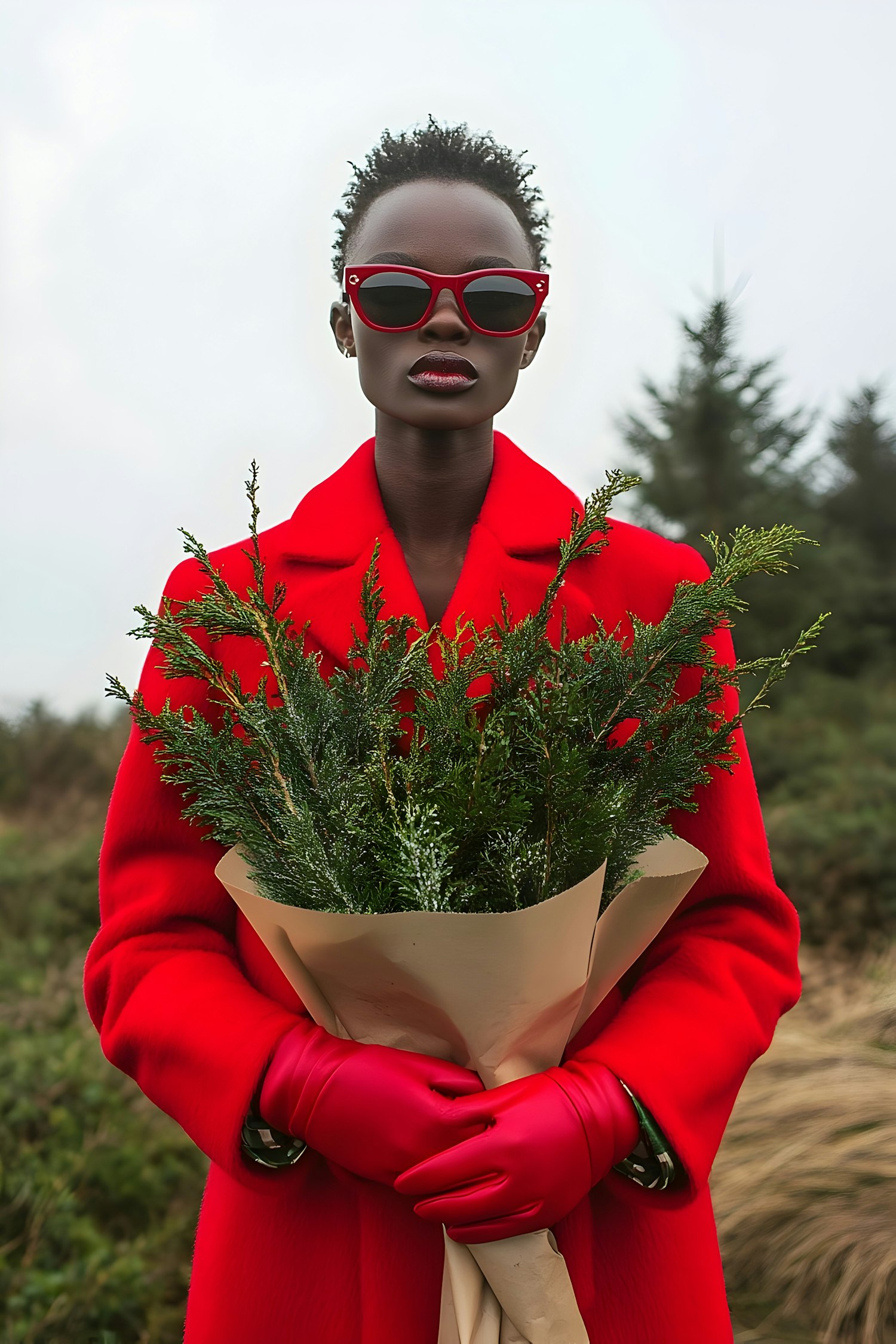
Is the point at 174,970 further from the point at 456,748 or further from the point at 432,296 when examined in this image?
the point at 432,296

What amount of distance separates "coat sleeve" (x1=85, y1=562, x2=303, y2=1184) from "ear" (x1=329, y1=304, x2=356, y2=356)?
1.52 feet

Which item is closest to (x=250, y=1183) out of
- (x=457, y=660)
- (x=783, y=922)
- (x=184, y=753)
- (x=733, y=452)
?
(x=184, y=753)

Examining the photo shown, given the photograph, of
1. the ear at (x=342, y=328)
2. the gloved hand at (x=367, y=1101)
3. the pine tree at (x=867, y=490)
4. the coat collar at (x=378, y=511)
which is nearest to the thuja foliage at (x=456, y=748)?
the gloved hand at (x=367, y=1101)

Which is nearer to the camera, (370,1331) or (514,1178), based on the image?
(514,1178)

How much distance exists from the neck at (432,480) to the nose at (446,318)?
0.19 metres

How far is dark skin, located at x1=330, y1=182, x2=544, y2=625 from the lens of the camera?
1.56 metres

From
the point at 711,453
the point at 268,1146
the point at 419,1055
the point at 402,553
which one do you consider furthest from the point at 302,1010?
the point at 711,453

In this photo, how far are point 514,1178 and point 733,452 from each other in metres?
7.83

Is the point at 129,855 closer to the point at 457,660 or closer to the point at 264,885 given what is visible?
the point at 264,885

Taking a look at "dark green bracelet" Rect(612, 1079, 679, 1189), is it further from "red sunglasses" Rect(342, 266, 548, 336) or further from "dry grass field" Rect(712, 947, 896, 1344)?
"dry grass field" Rect(712, 947, 896, 1344)

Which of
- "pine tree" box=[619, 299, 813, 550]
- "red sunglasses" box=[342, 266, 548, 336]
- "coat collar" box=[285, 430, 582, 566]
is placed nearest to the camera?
"red sunglasses" box=[342, 266, 548, 336]

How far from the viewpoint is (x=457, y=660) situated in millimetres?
1311

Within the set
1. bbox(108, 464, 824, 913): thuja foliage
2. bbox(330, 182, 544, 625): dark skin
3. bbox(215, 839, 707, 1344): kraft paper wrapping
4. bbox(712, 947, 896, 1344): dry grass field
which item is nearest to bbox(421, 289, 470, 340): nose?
bbox(330, 182, 544, 625): dark skin

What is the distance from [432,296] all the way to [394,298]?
55 mm
